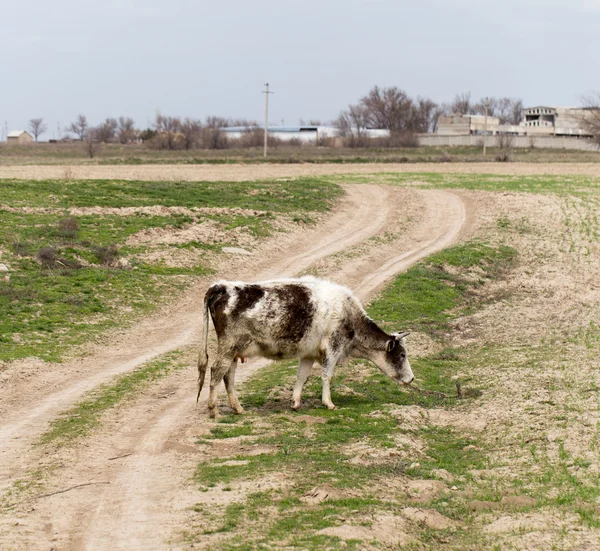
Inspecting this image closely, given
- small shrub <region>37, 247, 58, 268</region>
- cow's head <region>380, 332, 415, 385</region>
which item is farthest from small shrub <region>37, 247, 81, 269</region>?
cow's head <region>380, 332, 415, 385</region>

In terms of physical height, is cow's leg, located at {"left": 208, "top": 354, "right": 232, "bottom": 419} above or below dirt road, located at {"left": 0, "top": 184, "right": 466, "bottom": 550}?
above

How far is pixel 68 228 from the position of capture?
90.5ft

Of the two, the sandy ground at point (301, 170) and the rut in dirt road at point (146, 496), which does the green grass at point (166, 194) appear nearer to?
the sandy ground at point (301, 170)

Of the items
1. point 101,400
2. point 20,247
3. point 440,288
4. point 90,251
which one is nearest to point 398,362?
point 101,400

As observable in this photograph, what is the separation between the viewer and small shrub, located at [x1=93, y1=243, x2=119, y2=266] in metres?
25.6

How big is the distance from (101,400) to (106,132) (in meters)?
160

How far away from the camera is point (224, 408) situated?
14.5m

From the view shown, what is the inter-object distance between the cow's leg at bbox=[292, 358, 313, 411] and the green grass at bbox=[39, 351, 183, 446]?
3121 mm

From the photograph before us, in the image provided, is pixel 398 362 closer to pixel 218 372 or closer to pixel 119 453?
pixel 218 372

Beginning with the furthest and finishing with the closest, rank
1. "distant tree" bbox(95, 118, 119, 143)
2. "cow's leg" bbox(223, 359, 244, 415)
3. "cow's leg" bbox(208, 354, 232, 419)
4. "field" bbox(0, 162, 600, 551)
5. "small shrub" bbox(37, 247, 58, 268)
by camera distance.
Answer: "distant tree" bbox(95, 118, 119, 143) < "small shrub" bbox(37, 247, 58, 268) < "cow's leg" bbox(223, 359, 244, 415) < "cow's leg" bbox(208, 354, 232, 419) < "field" bbox(0, 162, 600, 551)

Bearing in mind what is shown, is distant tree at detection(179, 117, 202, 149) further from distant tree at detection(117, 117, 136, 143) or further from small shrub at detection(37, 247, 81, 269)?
small shrub at detection(37, 247, 81, 269)

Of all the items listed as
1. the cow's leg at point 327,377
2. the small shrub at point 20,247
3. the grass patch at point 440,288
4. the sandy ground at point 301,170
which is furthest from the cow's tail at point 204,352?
the sandy ground at point 301,170

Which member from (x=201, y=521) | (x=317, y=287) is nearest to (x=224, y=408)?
(x=317, y=287)

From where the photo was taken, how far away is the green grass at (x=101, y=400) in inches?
509
